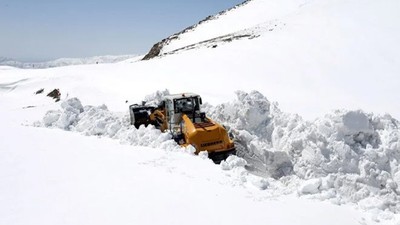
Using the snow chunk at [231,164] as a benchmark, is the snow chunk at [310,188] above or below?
below

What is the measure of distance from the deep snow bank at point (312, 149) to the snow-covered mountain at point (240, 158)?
30mm

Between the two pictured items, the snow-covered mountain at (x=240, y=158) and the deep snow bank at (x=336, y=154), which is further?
the deep snow bank at (x=336, y=154)

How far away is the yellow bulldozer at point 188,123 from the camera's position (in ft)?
38.8

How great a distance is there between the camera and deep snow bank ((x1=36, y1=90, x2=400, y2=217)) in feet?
28.5

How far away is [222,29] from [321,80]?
93.6 ft

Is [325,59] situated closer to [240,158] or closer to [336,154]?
[336,154]

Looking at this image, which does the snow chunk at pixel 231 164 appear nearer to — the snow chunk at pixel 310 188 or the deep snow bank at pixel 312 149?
the deep snow bank at pixel 312 149

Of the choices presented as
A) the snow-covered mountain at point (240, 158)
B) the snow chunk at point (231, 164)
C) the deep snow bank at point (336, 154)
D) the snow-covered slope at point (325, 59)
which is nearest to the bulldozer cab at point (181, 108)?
the snow-covered mountain at point (240, 158)

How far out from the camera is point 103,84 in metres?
28.5

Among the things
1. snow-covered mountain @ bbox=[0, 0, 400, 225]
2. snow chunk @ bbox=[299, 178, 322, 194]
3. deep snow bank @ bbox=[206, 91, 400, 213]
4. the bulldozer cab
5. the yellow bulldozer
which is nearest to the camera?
snow-covered mountain @ bbox=[0, 0, 400, 225]

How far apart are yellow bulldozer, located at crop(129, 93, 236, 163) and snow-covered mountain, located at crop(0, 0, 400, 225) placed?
74 centimetres

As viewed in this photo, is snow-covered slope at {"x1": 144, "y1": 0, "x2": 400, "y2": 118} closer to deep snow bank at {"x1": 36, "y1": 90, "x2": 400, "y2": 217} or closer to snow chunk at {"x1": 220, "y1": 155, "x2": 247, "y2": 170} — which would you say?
deep snow bank at {"x1": 36, "y1": 90, "x2": 400, "y2": 217}

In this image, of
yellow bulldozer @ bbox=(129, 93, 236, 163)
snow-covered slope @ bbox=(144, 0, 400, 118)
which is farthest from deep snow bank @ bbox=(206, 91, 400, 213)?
snow-covered slope @ bbox=(144, 0, 400, 118)

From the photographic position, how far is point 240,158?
398 inches
